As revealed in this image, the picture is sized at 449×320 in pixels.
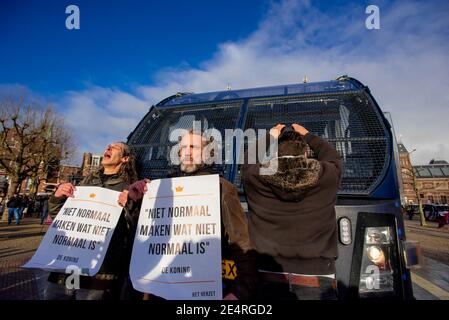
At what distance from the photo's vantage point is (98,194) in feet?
7.42

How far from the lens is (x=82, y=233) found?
217cm

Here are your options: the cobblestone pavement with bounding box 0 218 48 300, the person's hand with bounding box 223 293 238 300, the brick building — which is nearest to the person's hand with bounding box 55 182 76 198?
the cobblestone pavement with bounding box 0 218 48 300

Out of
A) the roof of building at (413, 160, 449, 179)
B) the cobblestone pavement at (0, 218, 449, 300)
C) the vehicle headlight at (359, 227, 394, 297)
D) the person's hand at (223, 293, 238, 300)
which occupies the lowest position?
the cobblestone pavement at (0, 218, 449, 300)

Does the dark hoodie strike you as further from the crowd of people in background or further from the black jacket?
the black jacket

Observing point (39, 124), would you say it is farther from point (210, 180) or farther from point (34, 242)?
point (210, 180)

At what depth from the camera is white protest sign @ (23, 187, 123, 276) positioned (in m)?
2.04

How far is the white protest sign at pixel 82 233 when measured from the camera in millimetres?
2041

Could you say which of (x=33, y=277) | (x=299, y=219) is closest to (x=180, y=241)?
(x=299, y=219)

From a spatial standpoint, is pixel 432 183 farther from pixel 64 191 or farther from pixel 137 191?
pixel 64 191

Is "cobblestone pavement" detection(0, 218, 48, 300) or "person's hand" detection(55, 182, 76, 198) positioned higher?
"person's hand" detection(55, 182, 76, 198)

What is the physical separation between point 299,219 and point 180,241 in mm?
839

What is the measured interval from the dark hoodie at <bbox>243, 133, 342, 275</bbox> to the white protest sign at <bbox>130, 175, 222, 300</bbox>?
337mm

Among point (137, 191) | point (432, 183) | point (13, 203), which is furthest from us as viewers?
point (432, 183)

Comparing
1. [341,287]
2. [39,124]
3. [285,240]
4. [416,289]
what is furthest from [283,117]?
[39,124]
